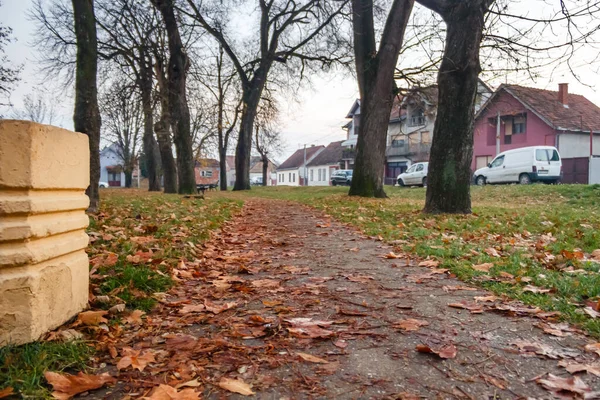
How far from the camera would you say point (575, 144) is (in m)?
32.0

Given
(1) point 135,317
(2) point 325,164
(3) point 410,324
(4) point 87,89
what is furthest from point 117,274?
(2) point 325,164

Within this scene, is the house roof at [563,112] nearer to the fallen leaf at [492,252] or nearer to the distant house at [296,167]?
the fallen leaf at [492,252]

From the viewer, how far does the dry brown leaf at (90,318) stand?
2.61 m

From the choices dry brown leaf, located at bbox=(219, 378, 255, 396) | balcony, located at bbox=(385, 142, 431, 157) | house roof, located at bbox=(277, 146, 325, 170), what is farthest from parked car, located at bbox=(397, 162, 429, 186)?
house roof, located at bbox=(277, 146, 325, 170)

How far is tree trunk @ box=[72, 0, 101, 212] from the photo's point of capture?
7879mm

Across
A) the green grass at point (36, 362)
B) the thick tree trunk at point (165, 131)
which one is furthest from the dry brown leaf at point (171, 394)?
the thick tree trunk at point (165, 131)

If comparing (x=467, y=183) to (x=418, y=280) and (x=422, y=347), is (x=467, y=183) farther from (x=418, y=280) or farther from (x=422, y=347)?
(x=422, y=347)

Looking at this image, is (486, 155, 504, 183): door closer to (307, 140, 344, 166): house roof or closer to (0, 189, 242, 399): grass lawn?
(0, 189, 242, 399): grass lawn

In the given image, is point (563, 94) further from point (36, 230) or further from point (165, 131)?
point (36, 230)

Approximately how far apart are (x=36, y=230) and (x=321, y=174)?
6148 cm

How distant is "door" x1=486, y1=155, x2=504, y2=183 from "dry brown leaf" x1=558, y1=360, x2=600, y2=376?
84.9ft

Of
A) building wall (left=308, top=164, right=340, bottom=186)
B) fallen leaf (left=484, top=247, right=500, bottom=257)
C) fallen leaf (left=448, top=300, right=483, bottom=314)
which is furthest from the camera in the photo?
building wall (left=308, top=164, right=340, bottom=186)

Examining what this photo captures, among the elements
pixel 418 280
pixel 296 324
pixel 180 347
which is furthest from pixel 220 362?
pixel 418 280

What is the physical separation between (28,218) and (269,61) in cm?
2219
